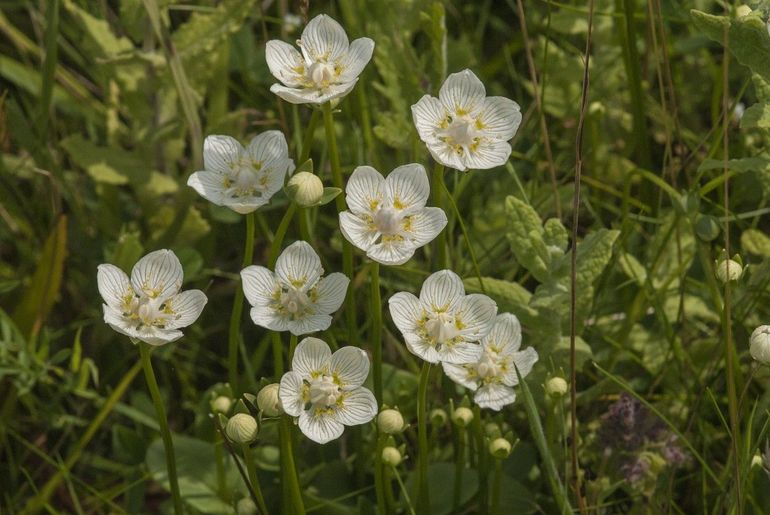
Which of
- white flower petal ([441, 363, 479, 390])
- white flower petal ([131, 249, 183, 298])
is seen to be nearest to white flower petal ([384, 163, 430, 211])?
white flower petal ([441, 363, 479, 390])

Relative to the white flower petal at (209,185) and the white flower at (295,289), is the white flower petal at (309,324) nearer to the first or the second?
the white flower at (295,289)

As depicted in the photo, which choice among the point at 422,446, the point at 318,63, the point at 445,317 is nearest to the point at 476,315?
the point at 445,317

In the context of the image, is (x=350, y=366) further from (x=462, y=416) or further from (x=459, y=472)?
(x=459, y=472)

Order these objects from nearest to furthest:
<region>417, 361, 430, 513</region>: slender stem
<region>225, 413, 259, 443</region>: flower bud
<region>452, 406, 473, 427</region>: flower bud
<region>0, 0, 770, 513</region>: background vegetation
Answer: <region>225, 413, 259, 443</region>: flower bud, <region>417, 361, 430, 513</region>: slender stem, <region>452, 406, 473, 427</region>: flower bud, <region>0, 0, 770, 513</region>: background vegetation

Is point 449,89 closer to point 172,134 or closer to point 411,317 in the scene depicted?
point 411,317

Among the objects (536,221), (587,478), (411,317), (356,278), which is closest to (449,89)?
(536,221)

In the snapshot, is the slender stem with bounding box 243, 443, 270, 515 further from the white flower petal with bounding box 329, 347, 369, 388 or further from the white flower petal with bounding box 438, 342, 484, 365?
the white flower petal with bounding box 438, 342, 484, 365
